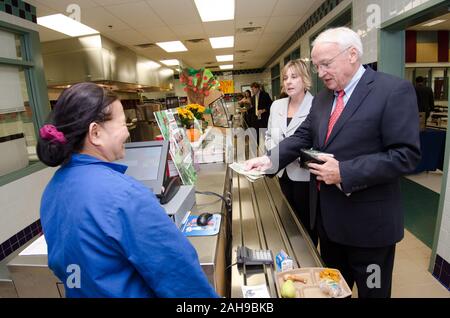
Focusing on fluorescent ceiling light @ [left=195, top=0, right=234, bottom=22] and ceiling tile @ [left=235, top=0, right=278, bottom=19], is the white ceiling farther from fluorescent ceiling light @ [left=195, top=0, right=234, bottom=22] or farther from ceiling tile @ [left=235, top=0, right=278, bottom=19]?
fluorescent ceiling light @ [left=195, top=0, right=234, bottom=22]

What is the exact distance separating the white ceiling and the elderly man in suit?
3.76m

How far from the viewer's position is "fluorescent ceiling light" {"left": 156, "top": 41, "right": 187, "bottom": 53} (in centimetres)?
739

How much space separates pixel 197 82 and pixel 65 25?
346 centimetres

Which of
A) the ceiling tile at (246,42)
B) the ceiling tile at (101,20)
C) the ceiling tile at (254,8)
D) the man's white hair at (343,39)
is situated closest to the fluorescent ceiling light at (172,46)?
the ceiling tile at (246,42)

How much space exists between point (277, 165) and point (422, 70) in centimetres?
815

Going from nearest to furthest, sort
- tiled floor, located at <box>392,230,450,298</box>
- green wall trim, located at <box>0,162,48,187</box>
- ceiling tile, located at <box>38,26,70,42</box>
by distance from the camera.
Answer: tiled floor, located at <box>392,230,450,298</box>, green wall trim, located at <box>0,162,48,187</box>, ceiling tile, located at <box>38,26,70,42</box>

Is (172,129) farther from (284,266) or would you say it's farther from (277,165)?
(284,266)

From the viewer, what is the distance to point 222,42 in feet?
25.4

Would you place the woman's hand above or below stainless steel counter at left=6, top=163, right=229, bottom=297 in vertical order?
above

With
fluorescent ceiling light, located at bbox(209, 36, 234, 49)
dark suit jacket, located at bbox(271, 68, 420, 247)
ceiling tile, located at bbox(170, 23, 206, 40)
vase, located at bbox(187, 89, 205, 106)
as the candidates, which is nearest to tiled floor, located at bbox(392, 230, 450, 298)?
dark suit jacket, located at bbox(271, 68, 420, 247)

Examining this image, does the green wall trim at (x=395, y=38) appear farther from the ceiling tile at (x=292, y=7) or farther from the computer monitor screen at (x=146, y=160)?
the computer monitor screen at (x=146, y=160)

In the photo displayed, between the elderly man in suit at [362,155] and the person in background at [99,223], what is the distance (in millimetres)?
821

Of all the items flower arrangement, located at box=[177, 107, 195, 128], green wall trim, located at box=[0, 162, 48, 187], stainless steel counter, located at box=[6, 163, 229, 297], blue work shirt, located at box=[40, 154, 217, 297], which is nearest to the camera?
blue work shirt, located at box=[40, 154, 217, 297]

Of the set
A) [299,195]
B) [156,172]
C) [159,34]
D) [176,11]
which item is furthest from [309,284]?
[159,34]
